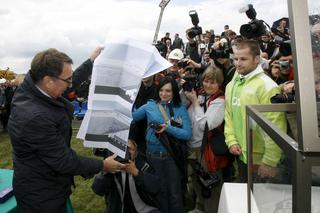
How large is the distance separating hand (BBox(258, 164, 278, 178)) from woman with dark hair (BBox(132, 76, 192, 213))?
169cm

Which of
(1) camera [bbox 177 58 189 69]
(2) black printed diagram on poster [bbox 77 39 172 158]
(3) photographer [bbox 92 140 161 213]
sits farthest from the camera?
(1) camera [bbox 177 58 189 69]

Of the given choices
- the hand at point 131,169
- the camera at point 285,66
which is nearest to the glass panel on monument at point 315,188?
the hand at point 131,169

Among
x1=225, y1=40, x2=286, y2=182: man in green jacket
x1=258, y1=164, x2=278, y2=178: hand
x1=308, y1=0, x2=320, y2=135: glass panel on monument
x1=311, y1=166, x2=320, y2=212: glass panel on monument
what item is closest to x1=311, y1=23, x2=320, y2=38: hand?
x1=308, y1=0, x2=320, y2=135: glass panel on monument

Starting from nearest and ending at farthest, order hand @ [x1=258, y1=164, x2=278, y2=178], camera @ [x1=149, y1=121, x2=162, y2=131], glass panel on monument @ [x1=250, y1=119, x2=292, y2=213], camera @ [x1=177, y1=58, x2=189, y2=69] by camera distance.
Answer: glass panel on monument @ [x1=250, y1=119, x2=292, y2=213], hand @ [x1=258, y1=164, x2=278, y2=178], camera @ [x1=149, y1=121, x2=162, y2=131], camera @ [x1=177, y1=58, x2=189, y2=69]

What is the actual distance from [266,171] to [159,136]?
188 centimetres

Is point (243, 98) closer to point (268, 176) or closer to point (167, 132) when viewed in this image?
point (167, 132)

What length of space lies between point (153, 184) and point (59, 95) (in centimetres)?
108

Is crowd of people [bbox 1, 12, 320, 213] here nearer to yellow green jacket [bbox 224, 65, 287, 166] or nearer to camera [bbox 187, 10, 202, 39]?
yellow green jacket [bbox 224, 65, 287, 166]

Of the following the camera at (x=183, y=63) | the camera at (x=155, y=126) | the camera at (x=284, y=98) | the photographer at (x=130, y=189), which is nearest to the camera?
the camera at (x=284, y=98)

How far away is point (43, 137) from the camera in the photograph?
73.5 inches

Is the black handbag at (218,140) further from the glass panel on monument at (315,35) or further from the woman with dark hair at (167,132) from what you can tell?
the glass panel on monument at (315,35)

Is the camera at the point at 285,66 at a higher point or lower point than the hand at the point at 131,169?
higher

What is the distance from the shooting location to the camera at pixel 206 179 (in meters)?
3.12

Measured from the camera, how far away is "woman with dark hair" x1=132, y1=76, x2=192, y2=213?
3.05m
